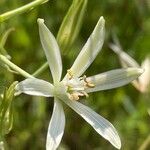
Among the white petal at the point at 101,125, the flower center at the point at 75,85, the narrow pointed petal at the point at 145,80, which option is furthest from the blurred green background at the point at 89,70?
the white petal at the point at 101,125

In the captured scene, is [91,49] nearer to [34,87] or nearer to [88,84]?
[88,84]

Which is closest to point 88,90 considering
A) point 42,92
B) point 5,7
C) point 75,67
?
point 75,67

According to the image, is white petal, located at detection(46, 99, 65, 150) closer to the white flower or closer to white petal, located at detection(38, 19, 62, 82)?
white petal, located at detection(38, 19, 62, 82)

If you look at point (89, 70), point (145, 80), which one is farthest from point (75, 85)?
point (89, 70)

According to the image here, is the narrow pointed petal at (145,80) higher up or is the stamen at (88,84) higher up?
the stamen at (88,84)

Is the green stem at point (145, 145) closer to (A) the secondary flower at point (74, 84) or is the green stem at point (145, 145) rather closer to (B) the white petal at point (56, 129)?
(A) the secondary flower at point (74, 84)

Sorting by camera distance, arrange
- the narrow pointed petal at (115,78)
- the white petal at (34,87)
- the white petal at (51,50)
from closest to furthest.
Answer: the white petal at (34,87) → the white petal at (51,50) → the narrow pointed petal at (115,78)

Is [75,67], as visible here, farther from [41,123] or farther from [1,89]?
[41,123]
